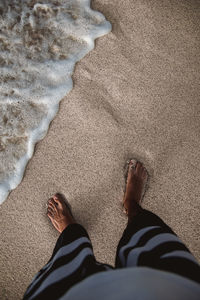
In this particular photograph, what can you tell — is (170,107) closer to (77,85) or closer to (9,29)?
(77,85)

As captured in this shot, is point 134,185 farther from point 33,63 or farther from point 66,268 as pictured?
point 33,63

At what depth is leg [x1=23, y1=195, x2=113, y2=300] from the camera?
34.2 inches

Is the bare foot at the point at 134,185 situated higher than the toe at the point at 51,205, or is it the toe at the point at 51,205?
the bare foot at the point at 134,185

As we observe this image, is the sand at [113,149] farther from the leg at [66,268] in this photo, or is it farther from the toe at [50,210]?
the leg at [66,268]

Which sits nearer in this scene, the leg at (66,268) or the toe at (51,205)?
the leg at (66,268)

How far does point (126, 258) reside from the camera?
0.96 m

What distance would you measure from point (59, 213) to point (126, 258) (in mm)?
583

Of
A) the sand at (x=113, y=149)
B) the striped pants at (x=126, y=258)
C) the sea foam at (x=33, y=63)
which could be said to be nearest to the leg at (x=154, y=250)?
the striped pants at (x=126, y=258)

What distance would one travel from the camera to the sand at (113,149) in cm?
144

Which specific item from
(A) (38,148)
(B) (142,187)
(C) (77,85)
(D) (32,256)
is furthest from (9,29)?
(D) (32,256)

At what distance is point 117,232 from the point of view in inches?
57.1

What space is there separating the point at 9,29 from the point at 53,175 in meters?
1.07

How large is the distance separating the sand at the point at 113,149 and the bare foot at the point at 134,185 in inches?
1.9

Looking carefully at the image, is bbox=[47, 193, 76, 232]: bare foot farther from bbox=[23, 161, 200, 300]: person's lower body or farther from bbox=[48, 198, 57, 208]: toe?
bbox=[23, 161, 200, 300]: person's lower body
